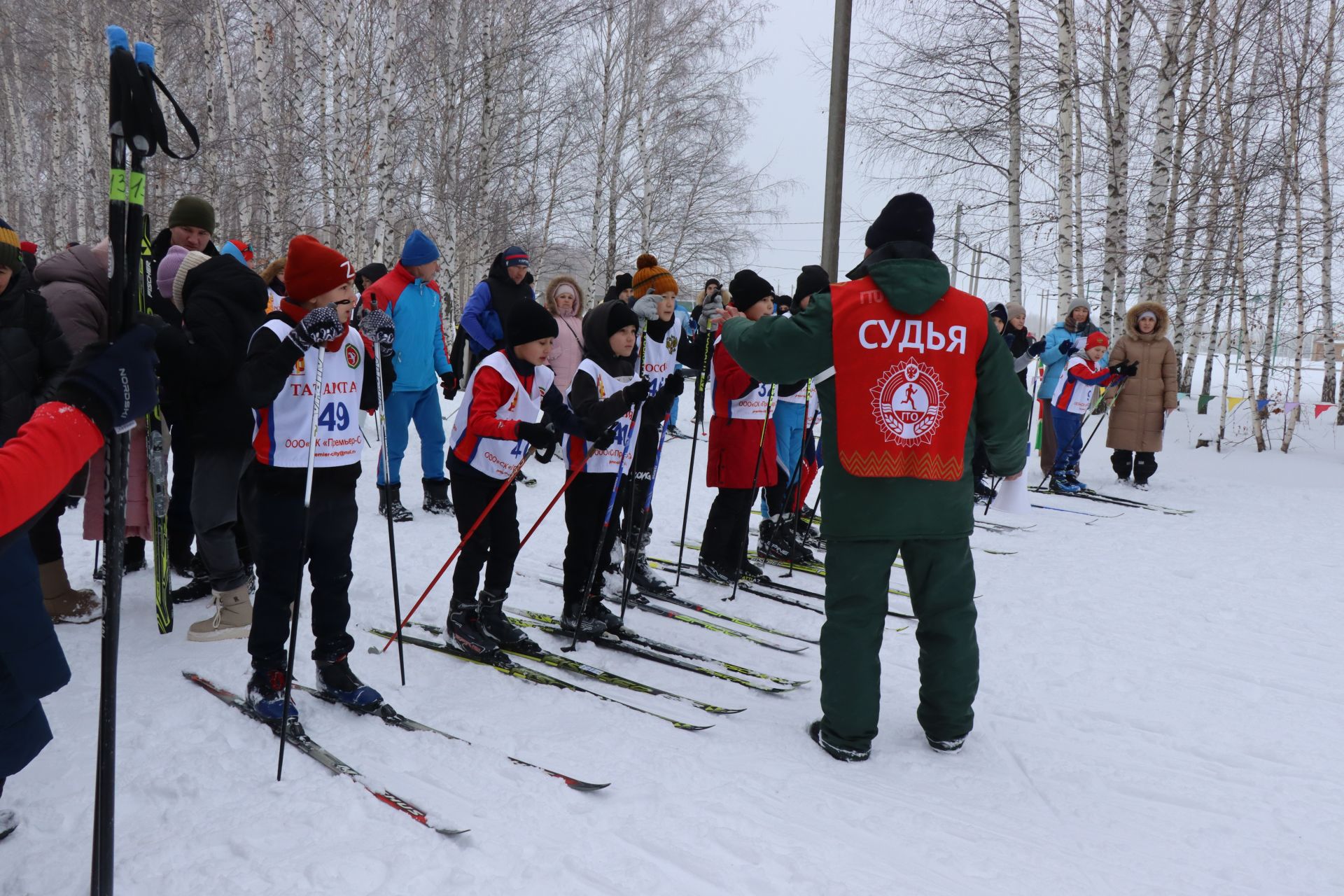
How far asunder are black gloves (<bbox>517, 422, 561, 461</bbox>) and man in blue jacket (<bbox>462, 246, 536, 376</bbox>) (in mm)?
3349

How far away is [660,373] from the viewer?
551cm

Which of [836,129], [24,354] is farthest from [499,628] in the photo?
[836,129]

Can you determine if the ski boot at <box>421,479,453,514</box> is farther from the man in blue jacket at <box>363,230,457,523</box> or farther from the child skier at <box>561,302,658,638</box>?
the child skier at <box>561,302,658,638</box>

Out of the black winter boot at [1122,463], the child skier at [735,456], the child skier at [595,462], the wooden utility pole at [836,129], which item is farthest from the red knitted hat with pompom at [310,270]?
the black winter boot at [1122,463]

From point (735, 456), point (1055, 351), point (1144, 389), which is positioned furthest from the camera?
point (1055, 351)

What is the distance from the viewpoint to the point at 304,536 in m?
3.05

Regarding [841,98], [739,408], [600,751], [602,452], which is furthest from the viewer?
[841,98]

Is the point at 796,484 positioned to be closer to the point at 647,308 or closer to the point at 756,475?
→ the point at 756,475

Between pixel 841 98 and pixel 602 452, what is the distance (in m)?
5.87

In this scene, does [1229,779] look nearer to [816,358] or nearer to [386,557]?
[816,358]

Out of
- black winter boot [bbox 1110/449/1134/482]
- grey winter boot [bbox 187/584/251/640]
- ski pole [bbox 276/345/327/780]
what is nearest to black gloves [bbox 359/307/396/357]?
ski pole [bbox 276/345/327/780]

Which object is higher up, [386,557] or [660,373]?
[660,373]

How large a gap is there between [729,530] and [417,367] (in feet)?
9.09

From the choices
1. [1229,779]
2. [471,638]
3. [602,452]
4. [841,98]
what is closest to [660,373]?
[602,452]
